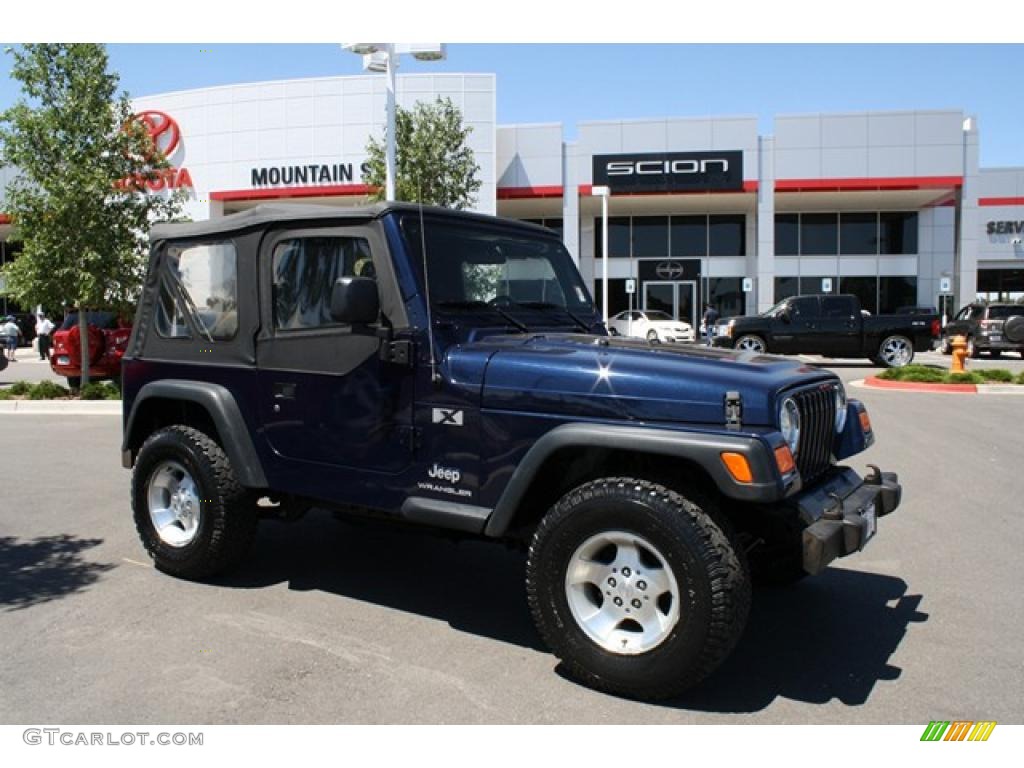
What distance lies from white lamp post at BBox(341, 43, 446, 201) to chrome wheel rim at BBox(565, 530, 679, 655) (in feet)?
37.6

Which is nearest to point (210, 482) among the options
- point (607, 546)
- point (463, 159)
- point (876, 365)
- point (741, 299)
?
point (607, 546)

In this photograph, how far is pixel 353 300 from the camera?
12.7 feet

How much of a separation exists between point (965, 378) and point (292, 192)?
23703mm

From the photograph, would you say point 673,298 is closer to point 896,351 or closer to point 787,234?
point 787,234

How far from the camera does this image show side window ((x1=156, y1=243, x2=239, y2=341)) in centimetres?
482

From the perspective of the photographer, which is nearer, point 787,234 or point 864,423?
point 864,423

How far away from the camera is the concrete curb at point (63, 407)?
13.7 m

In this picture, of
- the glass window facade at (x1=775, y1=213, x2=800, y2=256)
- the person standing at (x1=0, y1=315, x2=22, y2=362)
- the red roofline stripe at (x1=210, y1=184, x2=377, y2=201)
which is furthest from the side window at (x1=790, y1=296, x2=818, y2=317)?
the person standing at (x1=0, y1=315, x2=22, y2=362)

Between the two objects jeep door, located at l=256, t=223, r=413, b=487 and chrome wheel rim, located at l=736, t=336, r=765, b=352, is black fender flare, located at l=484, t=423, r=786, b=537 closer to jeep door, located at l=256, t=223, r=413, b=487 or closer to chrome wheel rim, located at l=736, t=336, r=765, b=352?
jeep door, located at l=256, t=223, r=413, b=487

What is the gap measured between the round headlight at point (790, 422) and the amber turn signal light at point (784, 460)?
16cm

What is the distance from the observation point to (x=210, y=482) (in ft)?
15.7

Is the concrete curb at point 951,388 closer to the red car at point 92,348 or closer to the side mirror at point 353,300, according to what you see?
the side mirror at point 353,300

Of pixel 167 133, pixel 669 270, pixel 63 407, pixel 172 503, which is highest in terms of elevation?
pixel 167 133

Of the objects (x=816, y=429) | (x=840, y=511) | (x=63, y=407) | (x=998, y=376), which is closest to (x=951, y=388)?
(x=998, y=376)
